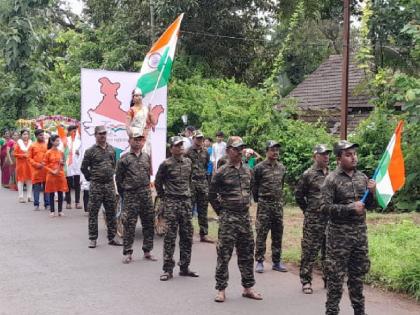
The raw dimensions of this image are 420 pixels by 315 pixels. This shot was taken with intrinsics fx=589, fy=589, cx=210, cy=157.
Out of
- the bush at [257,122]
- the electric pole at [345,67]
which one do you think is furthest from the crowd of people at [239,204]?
the bush at [257,122]

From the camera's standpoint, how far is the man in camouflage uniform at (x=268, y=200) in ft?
27.3

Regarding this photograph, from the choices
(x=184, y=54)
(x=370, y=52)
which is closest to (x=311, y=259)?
(x=370, y=52)

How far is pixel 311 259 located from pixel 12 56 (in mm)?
20193

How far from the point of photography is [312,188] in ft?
25.1

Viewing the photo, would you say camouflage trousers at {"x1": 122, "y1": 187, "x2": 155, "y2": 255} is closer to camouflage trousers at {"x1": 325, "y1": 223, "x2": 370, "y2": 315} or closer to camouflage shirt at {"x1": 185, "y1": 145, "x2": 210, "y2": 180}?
camouflage shirt at {"x1": 185, "y1": 145, "x2": 210, "y2": 180}

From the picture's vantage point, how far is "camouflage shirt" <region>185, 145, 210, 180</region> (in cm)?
1052

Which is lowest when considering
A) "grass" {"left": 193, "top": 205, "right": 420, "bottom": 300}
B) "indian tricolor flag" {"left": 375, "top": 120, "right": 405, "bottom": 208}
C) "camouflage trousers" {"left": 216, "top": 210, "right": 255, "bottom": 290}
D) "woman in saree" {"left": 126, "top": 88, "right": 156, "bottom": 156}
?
"grass" {"left": 193, "top": 205, "right": 420, "bottom": 300}

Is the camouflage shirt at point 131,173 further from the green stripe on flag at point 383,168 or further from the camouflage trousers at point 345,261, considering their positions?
the green stripe on flag at point 383,168

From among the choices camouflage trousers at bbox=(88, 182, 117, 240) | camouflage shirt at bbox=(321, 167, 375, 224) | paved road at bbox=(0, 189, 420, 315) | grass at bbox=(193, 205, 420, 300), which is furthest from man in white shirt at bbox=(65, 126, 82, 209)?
camouflage shirt at bbox=(321, 167, 375, 224)

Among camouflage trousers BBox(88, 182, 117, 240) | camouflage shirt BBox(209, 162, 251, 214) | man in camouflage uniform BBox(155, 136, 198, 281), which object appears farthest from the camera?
camouflage trousers BBox(88, 182, 117, 240)

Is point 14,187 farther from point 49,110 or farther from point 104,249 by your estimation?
point 104,249

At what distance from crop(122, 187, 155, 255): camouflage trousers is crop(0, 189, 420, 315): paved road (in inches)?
12.2

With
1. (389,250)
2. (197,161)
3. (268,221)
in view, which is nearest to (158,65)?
(197,161)

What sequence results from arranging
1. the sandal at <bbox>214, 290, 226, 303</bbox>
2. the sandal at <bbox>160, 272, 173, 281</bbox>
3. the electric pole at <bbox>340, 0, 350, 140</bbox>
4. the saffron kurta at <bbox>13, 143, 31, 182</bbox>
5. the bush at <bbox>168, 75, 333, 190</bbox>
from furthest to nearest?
1. the bush at <bbox>168, 75, 333, 190</bbox>
2. the saffron kurta at <bbox>13, 143, 31, 182</bbox>
3. the electric pole at <bbox>340, 0, 350, 140</bbox>
4. the sandal at <bbox>160, 272, 173, 281</bbox>
5. the sandal at <bbox>214, 290, 226, 303</bbox>
